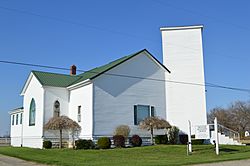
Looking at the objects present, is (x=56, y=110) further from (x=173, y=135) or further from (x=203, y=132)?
(x=203, y=132)

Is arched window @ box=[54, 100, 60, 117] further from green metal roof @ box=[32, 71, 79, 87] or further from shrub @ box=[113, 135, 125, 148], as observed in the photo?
shrub @ box=[113, 135, 125, 148]

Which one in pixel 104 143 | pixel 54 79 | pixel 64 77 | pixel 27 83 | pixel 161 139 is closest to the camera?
pixel 104 143

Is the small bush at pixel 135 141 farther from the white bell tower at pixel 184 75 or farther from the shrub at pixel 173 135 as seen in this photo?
the white bell tower at pixel 184 75

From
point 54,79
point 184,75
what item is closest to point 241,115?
point 184,75

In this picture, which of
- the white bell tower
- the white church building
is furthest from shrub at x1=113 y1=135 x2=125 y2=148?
the white bell tower

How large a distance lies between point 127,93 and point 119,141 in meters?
5.20

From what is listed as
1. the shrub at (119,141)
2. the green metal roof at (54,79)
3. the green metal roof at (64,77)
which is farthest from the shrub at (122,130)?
the green metal roof at (54,79)

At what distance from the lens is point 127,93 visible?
102 ft

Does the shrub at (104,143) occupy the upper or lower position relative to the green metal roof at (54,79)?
lower

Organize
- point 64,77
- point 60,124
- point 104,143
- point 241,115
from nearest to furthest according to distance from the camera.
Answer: point 104,143, point 60,124, point 64,77, point 241,115

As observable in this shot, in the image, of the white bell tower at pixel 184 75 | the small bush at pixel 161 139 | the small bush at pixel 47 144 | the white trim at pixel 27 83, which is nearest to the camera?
the small bush at pixel 47 144

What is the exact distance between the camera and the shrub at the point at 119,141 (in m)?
27.8

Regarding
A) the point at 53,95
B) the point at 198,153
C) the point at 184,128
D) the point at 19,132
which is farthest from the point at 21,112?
the point at 198,153

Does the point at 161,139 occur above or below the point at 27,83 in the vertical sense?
below
